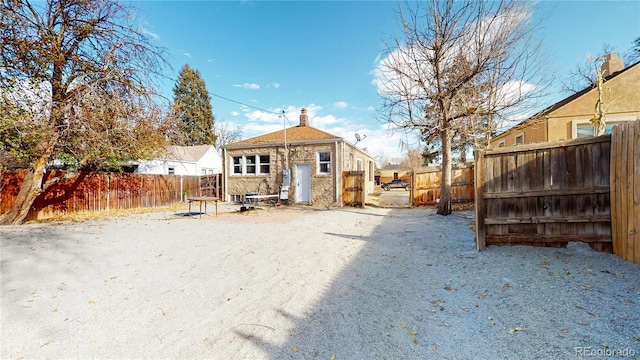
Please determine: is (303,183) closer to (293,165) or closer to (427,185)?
(293,165)

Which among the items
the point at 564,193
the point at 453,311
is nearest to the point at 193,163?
the point at 453,311

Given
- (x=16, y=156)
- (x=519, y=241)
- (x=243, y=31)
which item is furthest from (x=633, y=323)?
(x=243, y=31)

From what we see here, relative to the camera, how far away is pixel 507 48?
8.31m

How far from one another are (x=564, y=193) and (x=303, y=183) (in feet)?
38.2

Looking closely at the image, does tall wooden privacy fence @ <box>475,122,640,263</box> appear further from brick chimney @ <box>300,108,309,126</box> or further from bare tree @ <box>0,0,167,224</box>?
brick chimney @ <box>300,108,309,126</box>

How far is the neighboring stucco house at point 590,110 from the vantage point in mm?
10414

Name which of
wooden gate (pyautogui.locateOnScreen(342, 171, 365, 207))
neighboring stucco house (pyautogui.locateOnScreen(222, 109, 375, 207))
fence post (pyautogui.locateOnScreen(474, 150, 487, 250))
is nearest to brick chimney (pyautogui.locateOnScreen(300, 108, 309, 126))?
neighboring stucco house (pyautogui.locateOnScreen(222, 109, 375, 207))

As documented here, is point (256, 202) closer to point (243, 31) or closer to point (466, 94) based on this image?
point (243, 31)

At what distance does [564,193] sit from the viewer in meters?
4.06

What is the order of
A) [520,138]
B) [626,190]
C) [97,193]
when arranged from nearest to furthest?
[626,190] < [97,193] < [520,138]

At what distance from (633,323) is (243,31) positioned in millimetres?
17000

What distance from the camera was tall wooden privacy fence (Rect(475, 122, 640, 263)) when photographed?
11.6 feet

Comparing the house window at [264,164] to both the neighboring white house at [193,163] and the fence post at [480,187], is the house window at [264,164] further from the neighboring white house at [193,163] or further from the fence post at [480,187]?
the fence post at [480,187]

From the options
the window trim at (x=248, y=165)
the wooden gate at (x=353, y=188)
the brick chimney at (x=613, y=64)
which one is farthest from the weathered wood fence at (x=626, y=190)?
the brick chimney at (x=613, y=64)
